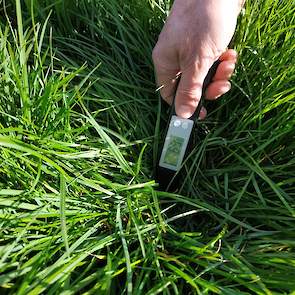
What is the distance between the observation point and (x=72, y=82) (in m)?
1.02

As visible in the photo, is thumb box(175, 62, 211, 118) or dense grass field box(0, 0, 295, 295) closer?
dense grass field box(0, 0, 295, 295)

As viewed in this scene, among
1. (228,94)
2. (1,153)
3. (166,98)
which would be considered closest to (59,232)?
(1,153)

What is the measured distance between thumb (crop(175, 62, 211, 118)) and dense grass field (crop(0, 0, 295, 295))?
8 cm

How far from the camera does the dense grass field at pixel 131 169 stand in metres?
0.77

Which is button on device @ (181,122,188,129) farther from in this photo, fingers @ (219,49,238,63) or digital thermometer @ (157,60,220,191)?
fingers @ (219,49,238,63)

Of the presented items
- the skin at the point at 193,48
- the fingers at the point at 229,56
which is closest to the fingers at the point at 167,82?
the skin at the point at 193,48

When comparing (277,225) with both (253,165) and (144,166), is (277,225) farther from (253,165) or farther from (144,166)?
(144,166)

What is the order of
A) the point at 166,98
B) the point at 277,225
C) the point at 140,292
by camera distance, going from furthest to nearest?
the point at 166,98 < the point at 277,225 < the point at 140,292

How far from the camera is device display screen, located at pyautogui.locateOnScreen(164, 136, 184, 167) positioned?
931mm

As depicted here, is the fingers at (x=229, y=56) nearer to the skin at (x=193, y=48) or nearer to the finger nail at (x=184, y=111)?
the skin at (x=193, y=48)

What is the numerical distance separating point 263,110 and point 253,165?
4.6 inches

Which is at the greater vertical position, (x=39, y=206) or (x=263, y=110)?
(x=263, y=110)

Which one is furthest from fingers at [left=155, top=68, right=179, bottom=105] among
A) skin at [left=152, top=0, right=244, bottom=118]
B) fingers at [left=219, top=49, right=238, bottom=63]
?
fingers at [left=219, top=49, right=238, bottom=63]

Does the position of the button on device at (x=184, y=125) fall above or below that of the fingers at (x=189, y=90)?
below
